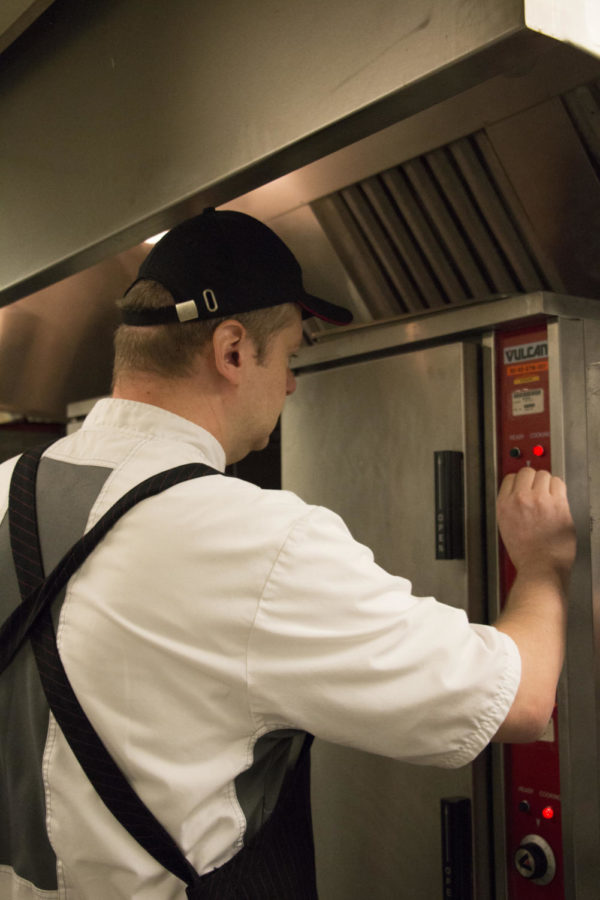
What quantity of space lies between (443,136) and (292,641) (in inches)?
40.9

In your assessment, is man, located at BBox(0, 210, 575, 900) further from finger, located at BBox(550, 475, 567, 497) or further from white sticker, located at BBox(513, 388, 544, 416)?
white sticker, located at BBox(513, 388, 544, 416)

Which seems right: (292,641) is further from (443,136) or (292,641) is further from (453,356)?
(443,136)

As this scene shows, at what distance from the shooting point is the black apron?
1.10m

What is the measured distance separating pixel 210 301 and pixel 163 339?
0.32 ft

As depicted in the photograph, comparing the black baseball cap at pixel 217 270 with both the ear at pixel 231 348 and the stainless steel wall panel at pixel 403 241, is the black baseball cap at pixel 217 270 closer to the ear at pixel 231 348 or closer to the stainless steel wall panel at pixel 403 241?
the ear at pixel 231 348

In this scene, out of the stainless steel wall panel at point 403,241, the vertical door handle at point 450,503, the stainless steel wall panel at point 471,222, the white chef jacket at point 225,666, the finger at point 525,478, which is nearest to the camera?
the white chef jacket at point 225,666

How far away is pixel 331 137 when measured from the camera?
127 cm

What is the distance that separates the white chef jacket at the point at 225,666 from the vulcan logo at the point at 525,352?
1.88 ft

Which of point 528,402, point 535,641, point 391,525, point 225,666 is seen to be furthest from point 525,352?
point 225,666

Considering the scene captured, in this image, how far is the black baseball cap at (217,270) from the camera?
1.36m

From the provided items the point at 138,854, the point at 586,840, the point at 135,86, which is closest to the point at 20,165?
the point at 135,86

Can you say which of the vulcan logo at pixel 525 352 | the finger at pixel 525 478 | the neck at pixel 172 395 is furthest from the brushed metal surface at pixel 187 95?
the finger at pixel 525 478

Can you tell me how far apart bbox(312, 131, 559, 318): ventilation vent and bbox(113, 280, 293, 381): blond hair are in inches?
21.1

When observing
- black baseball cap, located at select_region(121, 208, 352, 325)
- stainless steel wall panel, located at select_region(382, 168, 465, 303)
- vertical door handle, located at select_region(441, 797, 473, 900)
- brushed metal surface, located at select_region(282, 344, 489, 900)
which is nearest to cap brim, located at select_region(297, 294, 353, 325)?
black baseball cap, located at select_region(121, 208, 352, 325)
